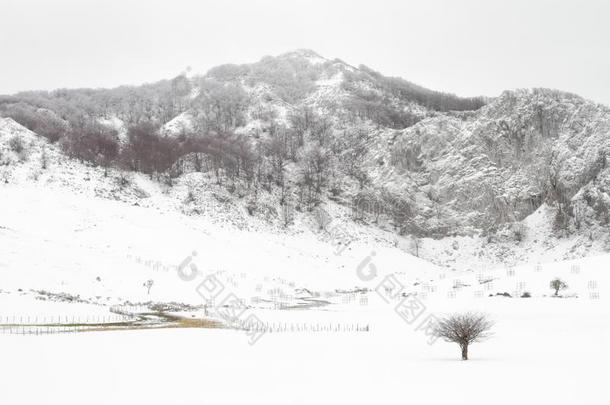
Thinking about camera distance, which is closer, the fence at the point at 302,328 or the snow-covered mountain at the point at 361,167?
the fence at the point at 302,328

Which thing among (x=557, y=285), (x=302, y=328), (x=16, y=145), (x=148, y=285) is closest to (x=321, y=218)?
(x=148, y=285)

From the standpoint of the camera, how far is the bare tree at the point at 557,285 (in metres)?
44.1

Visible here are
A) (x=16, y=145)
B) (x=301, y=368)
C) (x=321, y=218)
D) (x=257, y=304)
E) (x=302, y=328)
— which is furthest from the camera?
(x=321, y=218)

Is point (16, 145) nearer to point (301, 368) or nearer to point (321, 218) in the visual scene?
point (321, 218)

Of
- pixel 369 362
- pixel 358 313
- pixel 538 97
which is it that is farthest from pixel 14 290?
pixel 538 97

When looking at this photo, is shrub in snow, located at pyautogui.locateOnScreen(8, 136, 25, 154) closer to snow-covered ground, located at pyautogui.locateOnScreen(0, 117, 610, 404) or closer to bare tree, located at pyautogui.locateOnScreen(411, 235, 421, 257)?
snow-covered ground, located at pyautogui.locateOnScreen(0, 117, 610, 404)

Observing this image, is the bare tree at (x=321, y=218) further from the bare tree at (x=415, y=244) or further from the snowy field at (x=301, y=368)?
the snowy field at (x=301, y=368)

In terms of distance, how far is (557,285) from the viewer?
44.1 meters

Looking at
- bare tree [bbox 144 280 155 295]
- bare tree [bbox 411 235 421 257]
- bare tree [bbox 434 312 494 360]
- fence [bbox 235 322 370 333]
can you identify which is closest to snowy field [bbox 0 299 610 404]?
bare tree [bbox 434 312 494 360]

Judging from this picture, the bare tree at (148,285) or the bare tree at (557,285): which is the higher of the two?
the bare tree at (557,285)

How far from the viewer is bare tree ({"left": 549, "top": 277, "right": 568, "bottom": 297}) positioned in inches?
1737

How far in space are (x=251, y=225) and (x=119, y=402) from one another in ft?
232

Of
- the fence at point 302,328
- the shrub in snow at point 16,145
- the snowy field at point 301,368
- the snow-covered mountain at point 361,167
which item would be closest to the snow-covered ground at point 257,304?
the snowy field at point 301,368

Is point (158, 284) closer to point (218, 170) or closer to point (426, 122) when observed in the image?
point (218, 170)
